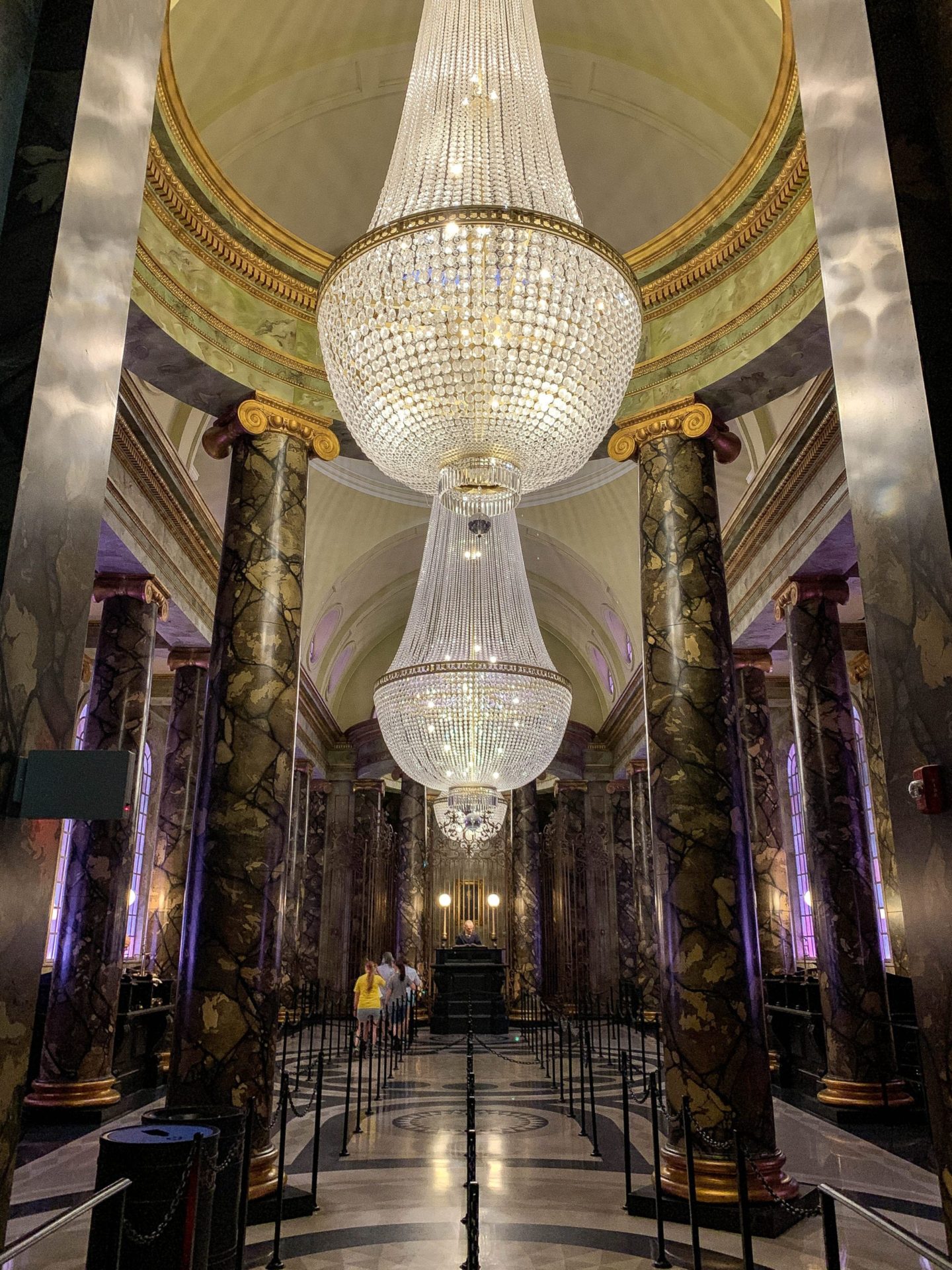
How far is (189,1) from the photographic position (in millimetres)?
6609

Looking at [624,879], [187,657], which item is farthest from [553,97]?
[624,879]

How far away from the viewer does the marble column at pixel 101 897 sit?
28.4ft

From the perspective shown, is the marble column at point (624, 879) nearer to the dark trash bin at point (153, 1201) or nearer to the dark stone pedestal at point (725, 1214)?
the dark stone pedestal at point (725, 1214)

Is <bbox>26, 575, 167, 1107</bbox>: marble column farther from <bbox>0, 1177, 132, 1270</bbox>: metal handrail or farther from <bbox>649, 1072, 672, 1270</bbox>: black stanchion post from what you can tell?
<bbox>0, 1177, 132, 1270</bbox>: metal handrail

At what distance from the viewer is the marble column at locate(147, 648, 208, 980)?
1248cm

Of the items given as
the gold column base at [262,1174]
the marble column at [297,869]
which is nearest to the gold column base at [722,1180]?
the gold column base at [262,1174]

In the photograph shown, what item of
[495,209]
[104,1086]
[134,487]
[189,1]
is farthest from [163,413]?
[495,209]

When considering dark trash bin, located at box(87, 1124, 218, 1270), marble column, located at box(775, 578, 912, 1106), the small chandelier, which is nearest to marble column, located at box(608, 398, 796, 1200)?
dark trash bin, located at box(87, 1124, 218, 1270)

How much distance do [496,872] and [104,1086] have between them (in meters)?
17.1

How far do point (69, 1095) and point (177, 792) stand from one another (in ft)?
15.2

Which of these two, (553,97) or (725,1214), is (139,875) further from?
(553,97)

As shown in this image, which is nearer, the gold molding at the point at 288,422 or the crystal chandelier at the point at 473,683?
the gold molding at the point at 288,422

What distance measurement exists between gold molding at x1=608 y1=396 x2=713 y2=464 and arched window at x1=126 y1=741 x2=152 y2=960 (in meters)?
12.1

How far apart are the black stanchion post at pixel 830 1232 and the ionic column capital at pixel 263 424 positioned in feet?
18.4
